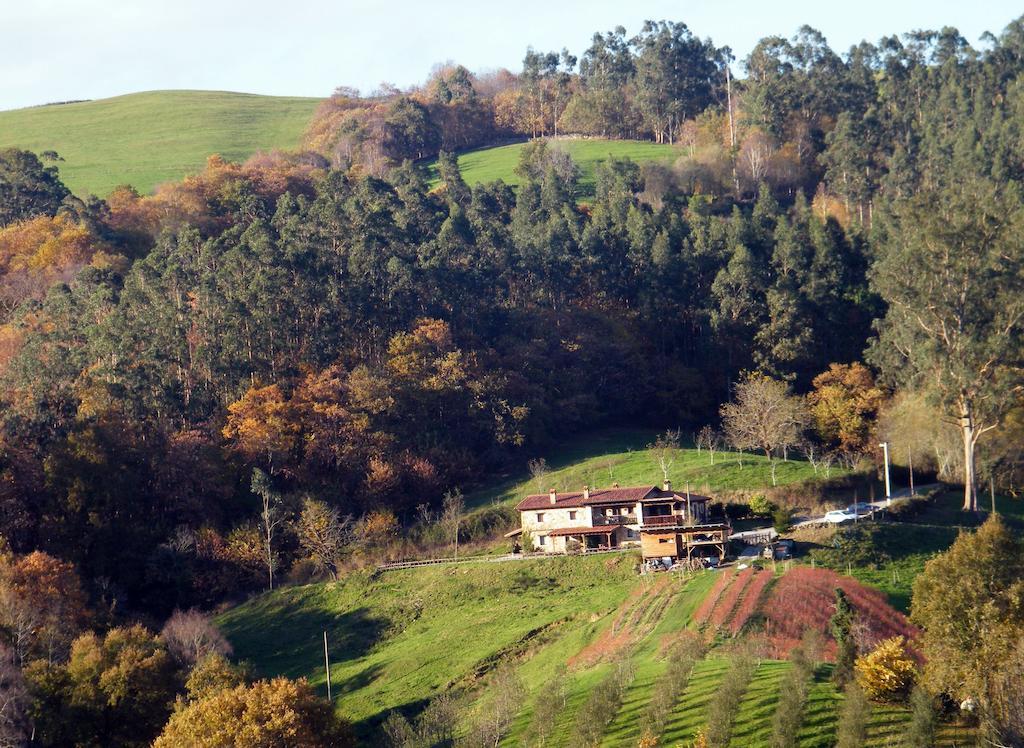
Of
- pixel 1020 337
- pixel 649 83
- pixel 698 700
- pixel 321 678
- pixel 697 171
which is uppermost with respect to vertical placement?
pixel 649 83

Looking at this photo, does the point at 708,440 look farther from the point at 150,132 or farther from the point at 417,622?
the point at 150,132

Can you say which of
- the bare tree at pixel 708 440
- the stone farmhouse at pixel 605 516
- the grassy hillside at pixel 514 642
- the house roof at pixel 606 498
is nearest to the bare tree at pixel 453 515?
the stone farmhouse at pixel 605 516

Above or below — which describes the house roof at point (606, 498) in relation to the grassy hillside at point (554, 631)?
above

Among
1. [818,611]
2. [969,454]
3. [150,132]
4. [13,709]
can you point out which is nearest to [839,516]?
[969,454]

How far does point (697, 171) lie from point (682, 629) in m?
76.9

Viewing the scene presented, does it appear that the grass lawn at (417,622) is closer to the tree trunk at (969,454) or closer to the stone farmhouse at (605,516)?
the stone farmhouse at (605,516)

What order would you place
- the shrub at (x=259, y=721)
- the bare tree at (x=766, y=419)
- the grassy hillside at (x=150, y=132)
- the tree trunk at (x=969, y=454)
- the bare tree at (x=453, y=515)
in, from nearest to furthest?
the shrub at (x=259, y=721), the tree trunk at (x=969, y=454), the bare tree at (x=453, y=515), the bare tree at (x=766, y=419), the grassy hillside at (x=150, y=132)

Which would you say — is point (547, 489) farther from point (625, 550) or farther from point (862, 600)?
point (862, 600)

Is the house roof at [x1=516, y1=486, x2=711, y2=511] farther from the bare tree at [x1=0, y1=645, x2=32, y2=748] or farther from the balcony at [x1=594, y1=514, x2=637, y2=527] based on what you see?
the bare tree at [x1=0, y1=645, x2=32, y2=748]

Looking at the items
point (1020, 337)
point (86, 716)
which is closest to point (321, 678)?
point (86, 716)

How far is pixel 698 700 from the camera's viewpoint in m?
39.8

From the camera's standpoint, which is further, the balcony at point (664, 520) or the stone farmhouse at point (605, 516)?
the stone farmhouse at point (605, 516)

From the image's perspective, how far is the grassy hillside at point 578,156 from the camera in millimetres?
129125

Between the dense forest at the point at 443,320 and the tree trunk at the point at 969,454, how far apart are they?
208mm
